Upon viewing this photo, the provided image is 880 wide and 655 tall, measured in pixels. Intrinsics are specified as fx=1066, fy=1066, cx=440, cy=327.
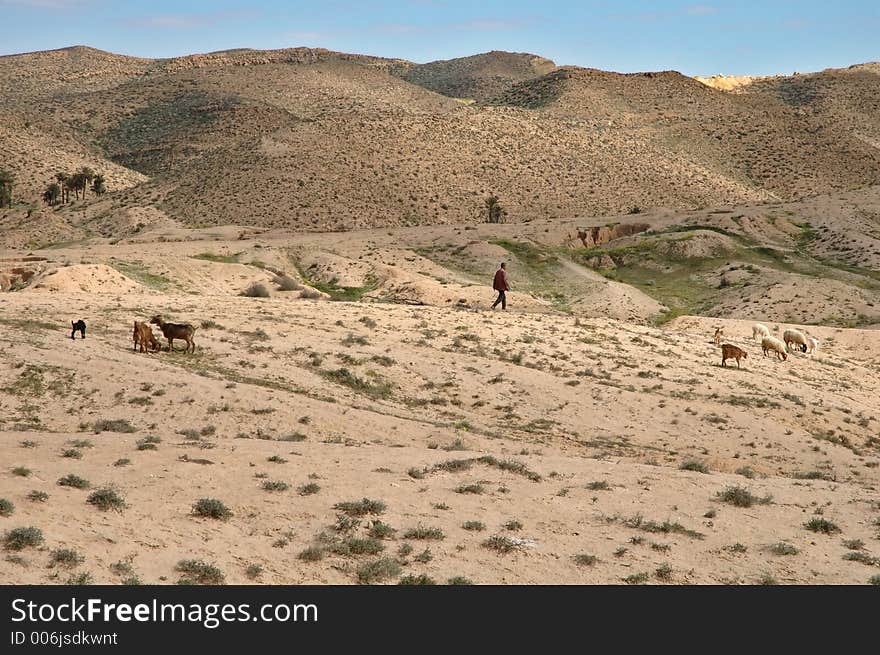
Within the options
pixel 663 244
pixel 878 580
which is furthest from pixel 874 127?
pixel 878 580

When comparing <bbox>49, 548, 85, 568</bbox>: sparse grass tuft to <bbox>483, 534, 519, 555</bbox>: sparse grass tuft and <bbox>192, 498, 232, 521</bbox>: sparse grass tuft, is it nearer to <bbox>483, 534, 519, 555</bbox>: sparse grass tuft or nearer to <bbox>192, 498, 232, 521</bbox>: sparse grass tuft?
<bbox>192, 498, 232, 521</bbox>: sparse grass tuft

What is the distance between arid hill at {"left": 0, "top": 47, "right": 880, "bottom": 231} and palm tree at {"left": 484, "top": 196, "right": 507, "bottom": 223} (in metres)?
1.18

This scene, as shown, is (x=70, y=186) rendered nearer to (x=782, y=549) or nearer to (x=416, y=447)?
(x=416, y=447)

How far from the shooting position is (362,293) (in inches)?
1602

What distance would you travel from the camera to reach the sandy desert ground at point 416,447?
1088 centimetres

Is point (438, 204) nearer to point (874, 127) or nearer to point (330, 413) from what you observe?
point (330, 413)

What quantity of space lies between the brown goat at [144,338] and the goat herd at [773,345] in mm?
14071

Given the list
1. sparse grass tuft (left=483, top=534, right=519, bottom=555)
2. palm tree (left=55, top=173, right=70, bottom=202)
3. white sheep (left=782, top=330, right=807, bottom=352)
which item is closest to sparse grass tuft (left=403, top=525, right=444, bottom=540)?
sparse grass tuft (left=483, top=534, right=519, bottom=555)

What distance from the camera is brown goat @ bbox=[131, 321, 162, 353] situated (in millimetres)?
22484

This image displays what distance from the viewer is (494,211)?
2992 inches

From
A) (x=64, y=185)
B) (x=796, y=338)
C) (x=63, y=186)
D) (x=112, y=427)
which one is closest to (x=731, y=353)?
(x=796, y=338)

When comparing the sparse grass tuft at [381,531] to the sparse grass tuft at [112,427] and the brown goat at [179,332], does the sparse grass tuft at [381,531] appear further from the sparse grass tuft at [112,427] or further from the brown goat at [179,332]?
the brown goat at [179,332]

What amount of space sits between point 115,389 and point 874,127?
12809cm

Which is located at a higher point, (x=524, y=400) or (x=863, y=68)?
(x=863, y=68)
